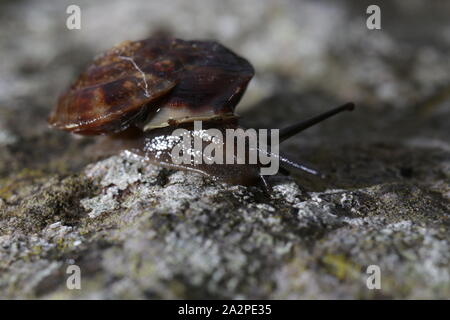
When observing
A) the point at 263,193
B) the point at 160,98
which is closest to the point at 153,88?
the point at 160,98

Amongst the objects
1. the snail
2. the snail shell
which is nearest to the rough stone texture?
the snail

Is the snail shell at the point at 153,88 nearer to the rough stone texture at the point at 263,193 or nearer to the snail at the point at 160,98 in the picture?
the snail at the point at 160,98

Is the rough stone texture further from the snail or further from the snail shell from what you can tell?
the snail shell

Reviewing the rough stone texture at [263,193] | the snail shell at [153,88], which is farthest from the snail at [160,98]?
the rough stone texture at [263,193]

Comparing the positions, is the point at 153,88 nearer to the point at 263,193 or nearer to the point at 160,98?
the point at 160,98

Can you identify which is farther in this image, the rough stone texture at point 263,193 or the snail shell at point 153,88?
the snail shell at point 153,88

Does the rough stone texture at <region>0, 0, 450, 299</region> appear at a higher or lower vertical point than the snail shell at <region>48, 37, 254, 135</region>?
lower
